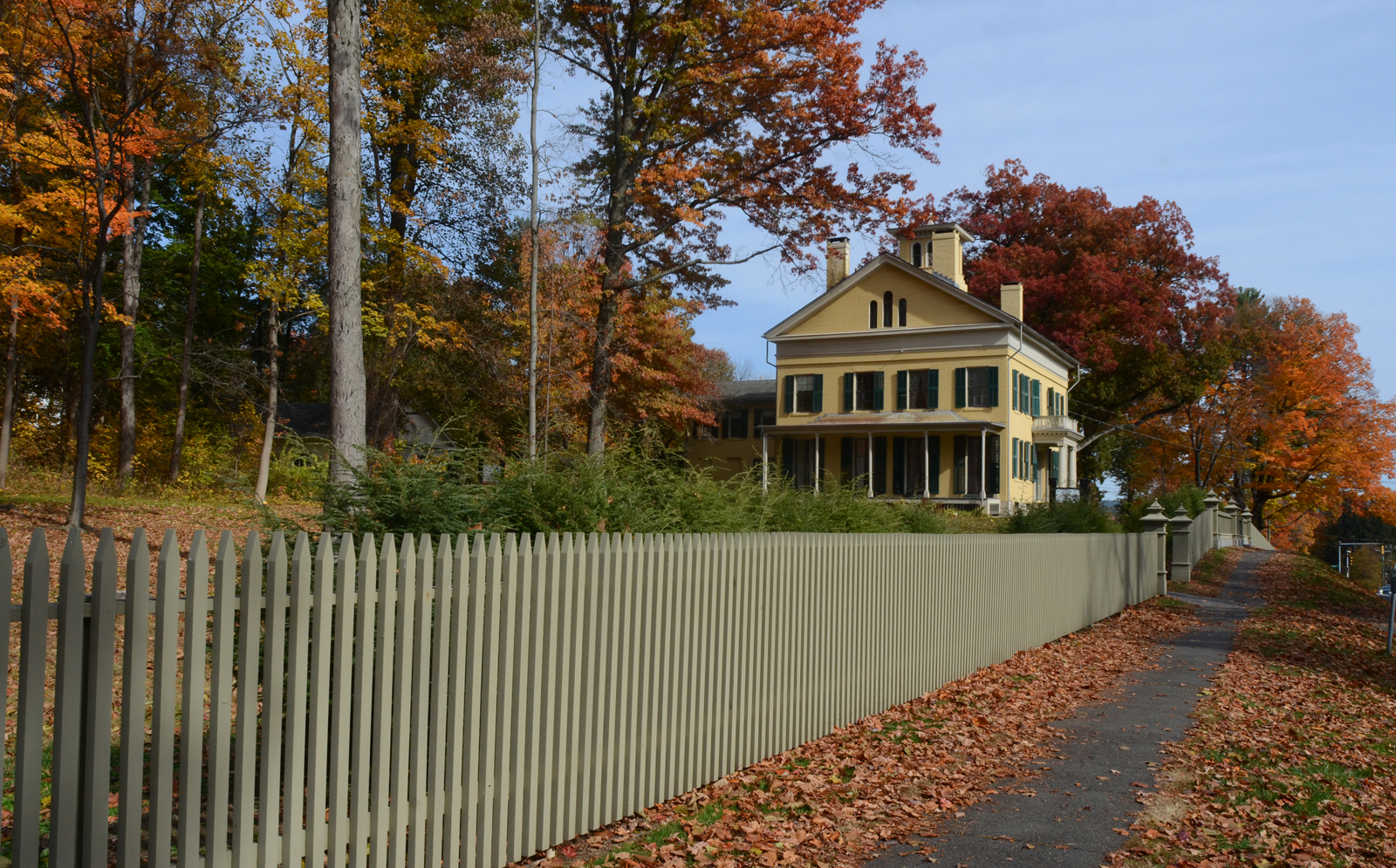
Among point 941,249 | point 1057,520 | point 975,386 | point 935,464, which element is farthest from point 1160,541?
point 941,249

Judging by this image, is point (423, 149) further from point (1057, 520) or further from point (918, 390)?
point (918, 390)

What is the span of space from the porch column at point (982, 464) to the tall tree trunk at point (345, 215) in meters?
27.1

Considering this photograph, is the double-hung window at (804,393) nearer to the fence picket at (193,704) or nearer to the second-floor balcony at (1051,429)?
the second-floor balcony at (1051,429)

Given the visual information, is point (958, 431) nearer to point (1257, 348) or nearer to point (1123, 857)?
point (1257, 348)

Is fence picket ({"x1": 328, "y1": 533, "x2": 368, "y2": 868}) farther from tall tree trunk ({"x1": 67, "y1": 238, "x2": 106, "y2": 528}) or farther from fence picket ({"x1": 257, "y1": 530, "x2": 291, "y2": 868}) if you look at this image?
tall tree trunk ({"x1": 67, "y1": 238, "x2": 106, "y2": 528})

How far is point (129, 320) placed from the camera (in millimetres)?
20234

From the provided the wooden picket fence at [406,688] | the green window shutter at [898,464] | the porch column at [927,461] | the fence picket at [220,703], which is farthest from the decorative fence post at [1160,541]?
the fence picket at [220,703]

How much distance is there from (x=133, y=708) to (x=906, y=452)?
116 ft

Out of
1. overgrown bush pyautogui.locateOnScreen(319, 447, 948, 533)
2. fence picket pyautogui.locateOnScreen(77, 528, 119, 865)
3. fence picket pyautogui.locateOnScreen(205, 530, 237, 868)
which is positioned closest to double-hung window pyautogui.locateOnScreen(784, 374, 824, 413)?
overgrown bush pyautogui.locateOnScreen(319, 447, 948, 533)

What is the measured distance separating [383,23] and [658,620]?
1924 centimetres

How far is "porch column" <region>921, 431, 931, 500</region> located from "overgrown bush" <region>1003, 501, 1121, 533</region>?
11.2 metres

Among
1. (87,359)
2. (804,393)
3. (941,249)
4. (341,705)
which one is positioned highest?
(941,249)

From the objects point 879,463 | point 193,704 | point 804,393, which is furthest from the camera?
point 804,393

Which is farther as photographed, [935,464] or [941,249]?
[941,249]
